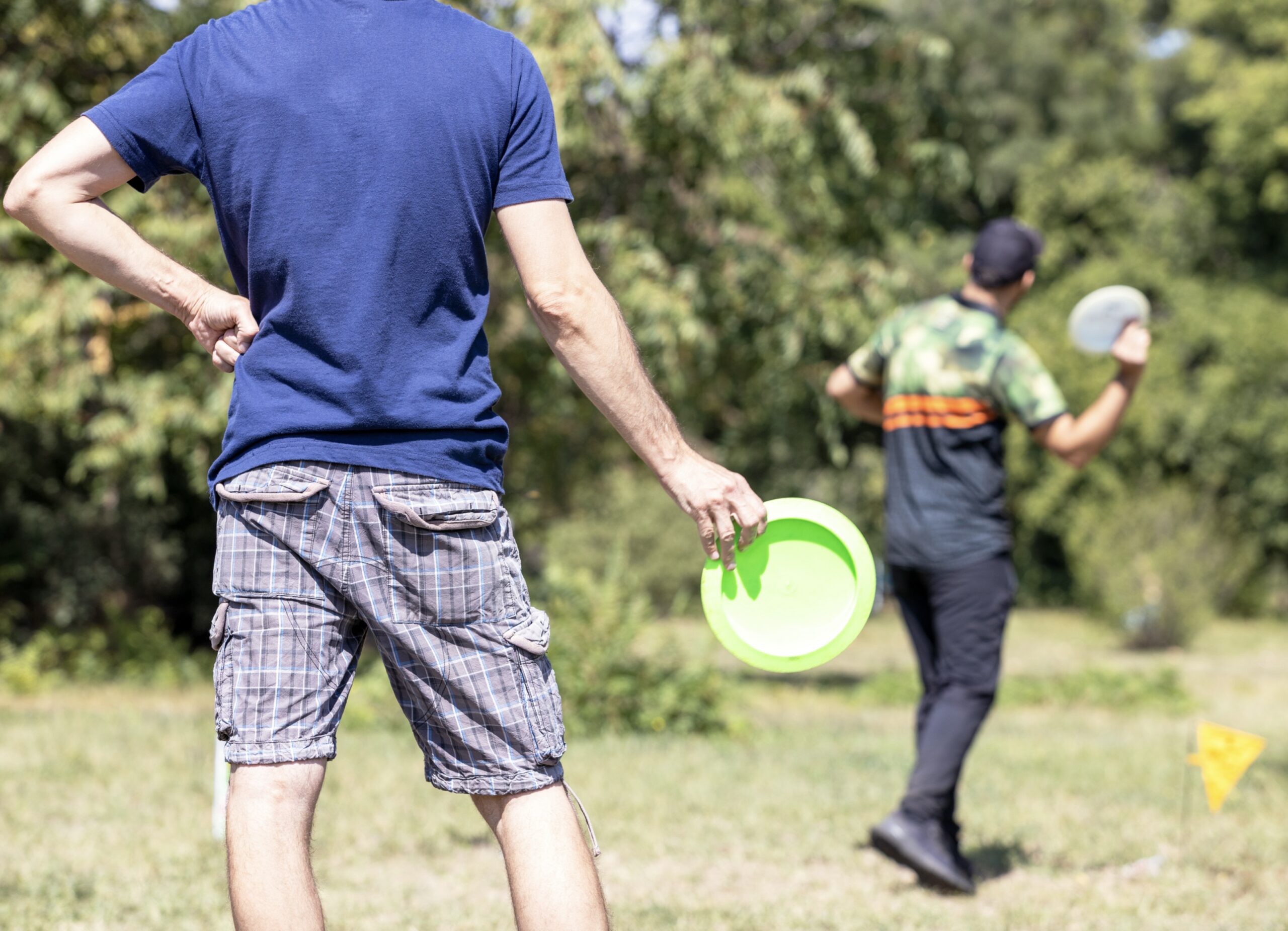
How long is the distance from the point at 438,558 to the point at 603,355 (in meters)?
0.42

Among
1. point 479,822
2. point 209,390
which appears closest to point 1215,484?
point 209,390

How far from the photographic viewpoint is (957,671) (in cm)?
427

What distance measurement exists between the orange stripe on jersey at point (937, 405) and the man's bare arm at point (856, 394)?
0.62 ft

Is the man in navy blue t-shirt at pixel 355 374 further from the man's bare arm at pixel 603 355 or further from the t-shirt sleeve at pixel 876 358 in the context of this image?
the t-shirt sleeve at pixel 876 358

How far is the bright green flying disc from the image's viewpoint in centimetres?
257

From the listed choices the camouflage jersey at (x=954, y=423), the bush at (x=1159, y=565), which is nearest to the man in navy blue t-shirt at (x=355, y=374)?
the camouflage jersey at (x=954, y=423)

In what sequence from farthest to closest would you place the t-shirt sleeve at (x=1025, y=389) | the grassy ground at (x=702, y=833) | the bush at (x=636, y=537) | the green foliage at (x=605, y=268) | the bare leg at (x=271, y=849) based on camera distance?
1. the bush at (x=636, y=537)
2. the green foliage at (x=605, y=268)
3. the t-shirt sleeve at (x=1025, y=389)
4. the grassy ground at (x=702, y=833)
5. the bare leg at (x=271, y=849)

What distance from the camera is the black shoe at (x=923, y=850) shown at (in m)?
4.06

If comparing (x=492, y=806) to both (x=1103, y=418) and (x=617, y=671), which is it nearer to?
(x=1103, y=418)

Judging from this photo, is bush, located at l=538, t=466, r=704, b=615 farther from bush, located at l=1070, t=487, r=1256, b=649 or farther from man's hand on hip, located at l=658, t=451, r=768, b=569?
man's hand on hip, located at l=658, t=451, r=768, b=569

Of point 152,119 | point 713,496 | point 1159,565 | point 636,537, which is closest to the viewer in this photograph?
point 152,119

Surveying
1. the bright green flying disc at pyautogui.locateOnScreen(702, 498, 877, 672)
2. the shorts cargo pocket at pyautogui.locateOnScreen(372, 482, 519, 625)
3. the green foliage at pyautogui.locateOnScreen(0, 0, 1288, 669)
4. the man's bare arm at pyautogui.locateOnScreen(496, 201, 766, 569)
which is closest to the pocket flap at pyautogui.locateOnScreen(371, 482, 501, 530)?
the shorts cargo pocket at pyautogui.locateOnScreen(372, 482, 519, 625)

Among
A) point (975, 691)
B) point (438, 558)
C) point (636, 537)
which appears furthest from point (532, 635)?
point (636, 537)

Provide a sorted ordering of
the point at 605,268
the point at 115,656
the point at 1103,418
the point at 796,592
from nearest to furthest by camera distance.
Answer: the point at 796,592 < the point at 1103,418 < the point at 605,268 < the point at 115,656
